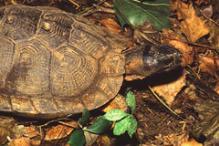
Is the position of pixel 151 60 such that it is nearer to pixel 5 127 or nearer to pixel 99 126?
pixel 99 126

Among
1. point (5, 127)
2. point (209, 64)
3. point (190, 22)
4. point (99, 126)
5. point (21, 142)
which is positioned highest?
point (190, 22)

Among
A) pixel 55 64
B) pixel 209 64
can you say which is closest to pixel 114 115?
pixel 55 64

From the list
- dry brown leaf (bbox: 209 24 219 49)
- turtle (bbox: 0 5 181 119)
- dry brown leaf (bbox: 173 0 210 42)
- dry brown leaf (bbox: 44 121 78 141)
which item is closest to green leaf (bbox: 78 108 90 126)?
turtle (bbox: 0 5 181 119)

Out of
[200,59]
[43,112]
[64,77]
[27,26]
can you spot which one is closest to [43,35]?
[27,26]

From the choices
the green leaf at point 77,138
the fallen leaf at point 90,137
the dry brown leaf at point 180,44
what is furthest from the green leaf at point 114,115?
the dry brown leaf at point 180,44

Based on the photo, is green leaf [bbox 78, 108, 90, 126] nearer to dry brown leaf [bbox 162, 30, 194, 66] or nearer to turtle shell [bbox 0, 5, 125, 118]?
turtle shell [bbox 0, 5, 125, 118]

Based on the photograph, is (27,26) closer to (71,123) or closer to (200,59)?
(71,123)

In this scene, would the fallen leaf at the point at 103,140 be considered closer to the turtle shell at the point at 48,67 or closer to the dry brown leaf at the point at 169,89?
the turtle shell at the point at 48,67
